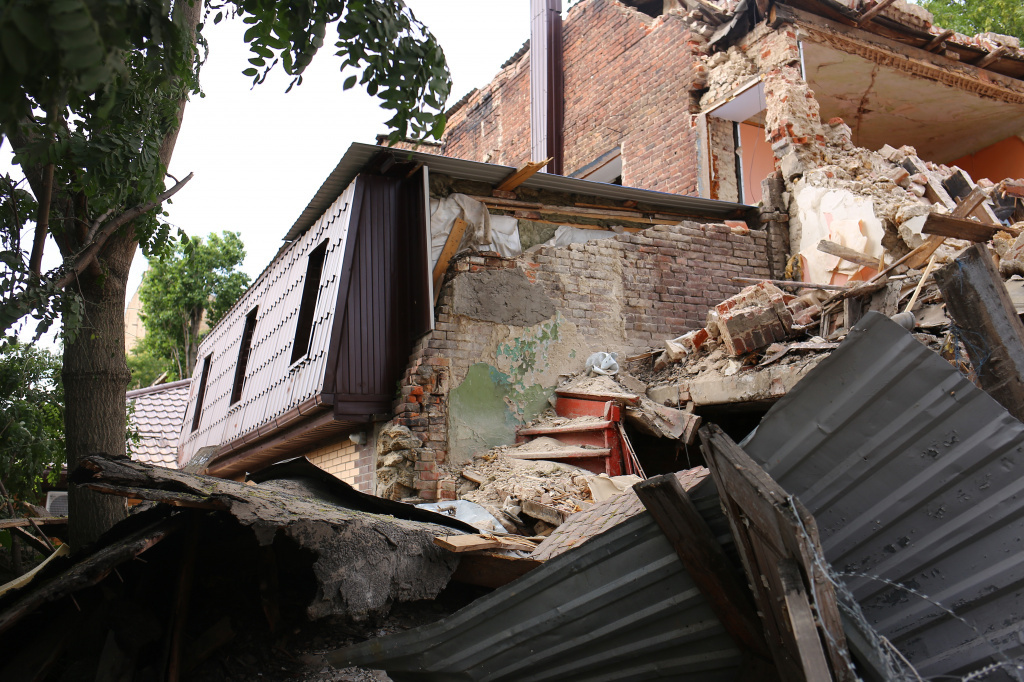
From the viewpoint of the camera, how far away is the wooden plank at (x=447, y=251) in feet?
24.0

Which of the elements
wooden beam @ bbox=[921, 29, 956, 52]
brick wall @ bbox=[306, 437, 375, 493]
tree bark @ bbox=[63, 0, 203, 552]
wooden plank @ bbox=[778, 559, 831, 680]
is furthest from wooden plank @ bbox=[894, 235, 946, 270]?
tree bark @ bbox=[63, 0, 203, 552]

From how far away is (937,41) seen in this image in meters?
11.0

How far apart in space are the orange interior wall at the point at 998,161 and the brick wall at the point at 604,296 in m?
7.64

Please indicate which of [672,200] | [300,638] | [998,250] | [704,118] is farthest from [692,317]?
[300,638]

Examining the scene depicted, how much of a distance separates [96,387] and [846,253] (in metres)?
7.38

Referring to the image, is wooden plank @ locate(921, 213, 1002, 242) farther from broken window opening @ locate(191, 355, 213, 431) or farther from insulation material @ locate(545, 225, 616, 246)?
broken window opening @ locate(191, 355, 213, 431)

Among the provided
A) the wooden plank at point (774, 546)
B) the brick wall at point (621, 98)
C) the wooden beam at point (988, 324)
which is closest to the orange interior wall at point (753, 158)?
the brick wall at point (621, 98)

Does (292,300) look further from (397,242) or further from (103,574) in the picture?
(103,574)

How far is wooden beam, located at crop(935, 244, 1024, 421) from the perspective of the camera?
306 cm

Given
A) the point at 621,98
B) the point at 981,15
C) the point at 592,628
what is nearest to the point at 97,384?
the point at 592,628

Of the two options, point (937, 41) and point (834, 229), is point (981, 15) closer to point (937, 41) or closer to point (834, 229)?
point (937, 41)

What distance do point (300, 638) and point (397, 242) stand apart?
4.49m

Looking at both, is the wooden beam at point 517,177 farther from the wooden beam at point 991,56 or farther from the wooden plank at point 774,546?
the wooden beam at point 991,56

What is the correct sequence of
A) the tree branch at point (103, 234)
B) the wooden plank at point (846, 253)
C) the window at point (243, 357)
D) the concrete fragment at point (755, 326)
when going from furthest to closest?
the window at point (243, 357) → the wooden plank at point (846, 253) → the concrete fragment at point (755, 326) → the tree branch at point (103, 234)
